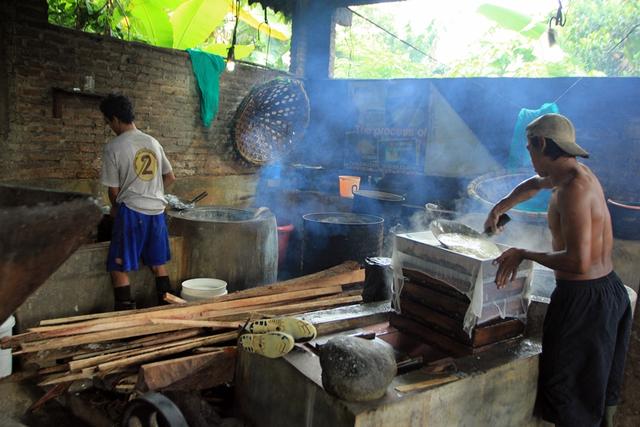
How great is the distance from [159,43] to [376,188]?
17.0 feet

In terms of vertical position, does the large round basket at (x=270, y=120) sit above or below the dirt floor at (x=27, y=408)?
above

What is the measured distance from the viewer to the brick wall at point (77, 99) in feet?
20.9

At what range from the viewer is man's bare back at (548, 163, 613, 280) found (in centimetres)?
305

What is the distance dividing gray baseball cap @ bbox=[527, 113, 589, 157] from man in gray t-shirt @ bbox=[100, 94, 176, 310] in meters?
3.96

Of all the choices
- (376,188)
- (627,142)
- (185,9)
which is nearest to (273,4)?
(185,9)

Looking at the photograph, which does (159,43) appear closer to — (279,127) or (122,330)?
(279,127)

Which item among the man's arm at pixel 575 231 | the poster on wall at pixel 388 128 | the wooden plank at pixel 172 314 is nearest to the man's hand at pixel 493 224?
the man's arm at pixel 575 231

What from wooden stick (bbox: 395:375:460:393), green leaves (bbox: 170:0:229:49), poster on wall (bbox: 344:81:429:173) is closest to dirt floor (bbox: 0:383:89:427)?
wooden stick (bbox: 395:375:460:393)

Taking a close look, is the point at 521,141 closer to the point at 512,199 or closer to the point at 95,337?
the point at 512,199

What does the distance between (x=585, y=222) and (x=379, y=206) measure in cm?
462

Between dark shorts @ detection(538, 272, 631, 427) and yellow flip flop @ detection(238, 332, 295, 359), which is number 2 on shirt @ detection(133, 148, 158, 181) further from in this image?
dark shorts @ detection(538, 272, 631, 427)

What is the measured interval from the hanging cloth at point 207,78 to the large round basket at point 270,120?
607 millimetres

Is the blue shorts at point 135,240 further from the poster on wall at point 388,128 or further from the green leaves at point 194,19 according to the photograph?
the poster on wall at point 388,128

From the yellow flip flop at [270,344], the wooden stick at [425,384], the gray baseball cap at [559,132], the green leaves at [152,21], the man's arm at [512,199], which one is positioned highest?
the green leaves at [152,21]
